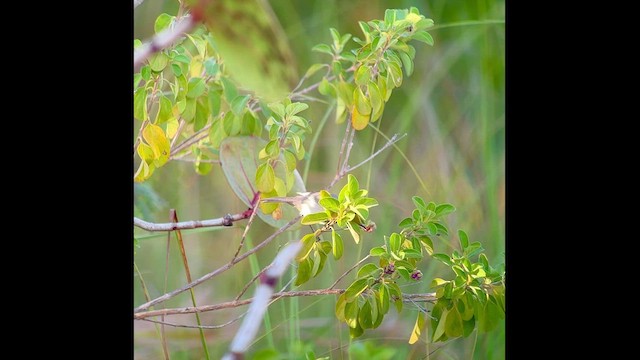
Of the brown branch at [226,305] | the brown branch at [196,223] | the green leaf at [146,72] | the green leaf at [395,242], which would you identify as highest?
the green leaf at [146,72]

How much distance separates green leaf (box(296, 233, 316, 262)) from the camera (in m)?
1.21

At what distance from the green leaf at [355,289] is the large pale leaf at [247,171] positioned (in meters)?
0.14

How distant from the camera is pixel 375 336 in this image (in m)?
1.29

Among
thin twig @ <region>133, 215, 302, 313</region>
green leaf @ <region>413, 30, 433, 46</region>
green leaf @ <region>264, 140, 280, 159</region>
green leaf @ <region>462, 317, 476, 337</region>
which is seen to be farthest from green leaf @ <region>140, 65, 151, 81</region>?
green leaf @ <region>462, 317, 476, 337</region>

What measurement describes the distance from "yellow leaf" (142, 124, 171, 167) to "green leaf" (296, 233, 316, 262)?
0.27 metres

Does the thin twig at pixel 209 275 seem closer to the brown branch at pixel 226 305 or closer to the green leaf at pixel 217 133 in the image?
the brown branch at pixel 226 305

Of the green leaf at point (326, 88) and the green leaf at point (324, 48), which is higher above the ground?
the green leaf at point (324, 48)

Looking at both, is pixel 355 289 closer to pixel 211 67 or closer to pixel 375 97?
pixel 375 97

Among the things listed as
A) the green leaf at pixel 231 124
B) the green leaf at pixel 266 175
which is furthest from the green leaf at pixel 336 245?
the green leaf at pixel 231 124

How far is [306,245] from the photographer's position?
47.7 inches

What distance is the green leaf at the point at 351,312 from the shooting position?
1.25m

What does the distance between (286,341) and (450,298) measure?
285 millimetres
